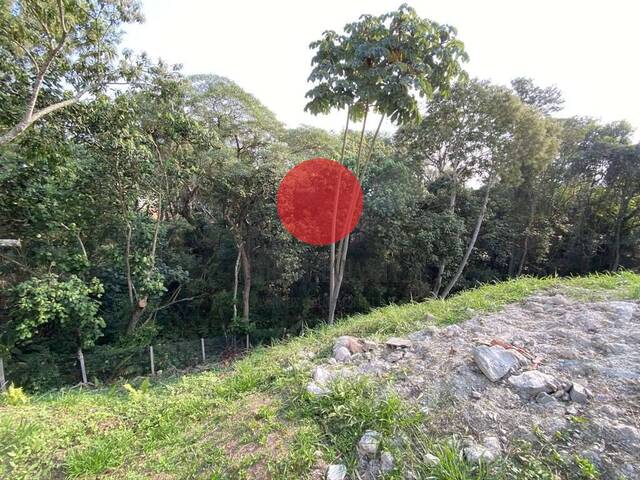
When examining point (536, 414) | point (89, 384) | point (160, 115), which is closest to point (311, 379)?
point (536, 414)

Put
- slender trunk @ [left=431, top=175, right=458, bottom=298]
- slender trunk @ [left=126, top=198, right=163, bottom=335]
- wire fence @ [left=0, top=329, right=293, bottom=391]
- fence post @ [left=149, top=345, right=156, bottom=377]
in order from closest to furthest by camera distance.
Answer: wire fence @ [left=0, top=329, right=293, bottom=391] < slender trunk @ [left=126, top=198, right=163, bottom=335] < fence post @ [left=149, top=345, right=156, bottom=377] < slender trunk @ [left=431, top=175, right=458, bottom=298]

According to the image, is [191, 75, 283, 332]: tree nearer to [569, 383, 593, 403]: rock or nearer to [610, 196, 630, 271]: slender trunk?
[569, 383, 593, 403]: rock

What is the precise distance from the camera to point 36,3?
2.90 metres

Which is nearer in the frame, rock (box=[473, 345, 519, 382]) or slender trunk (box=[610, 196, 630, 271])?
rock (box=[473, 345, 519, 382])

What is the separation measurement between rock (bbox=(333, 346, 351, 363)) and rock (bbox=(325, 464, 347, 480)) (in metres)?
1.01

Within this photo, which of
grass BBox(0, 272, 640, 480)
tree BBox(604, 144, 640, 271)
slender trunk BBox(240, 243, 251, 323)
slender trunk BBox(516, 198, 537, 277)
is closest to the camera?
grass BBox(0, 272, 640, 480)

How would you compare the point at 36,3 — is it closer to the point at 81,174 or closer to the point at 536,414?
the point at 81,174

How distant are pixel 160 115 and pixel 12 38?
64.6 inches

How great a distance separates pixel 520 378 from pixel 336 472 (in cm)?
133

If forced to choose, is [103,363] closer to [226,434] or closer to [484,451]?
[226,434]

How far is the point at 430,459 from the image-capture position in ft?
4.89

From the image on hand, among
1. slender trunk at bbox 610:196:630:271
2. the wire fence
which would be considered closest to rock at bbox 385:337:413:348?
the wire fence
